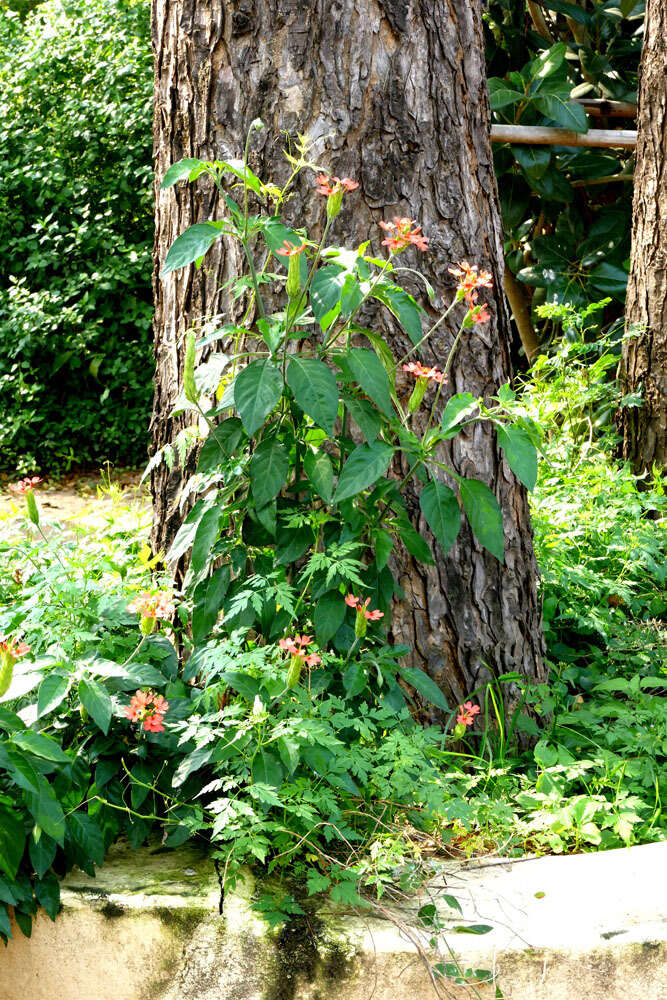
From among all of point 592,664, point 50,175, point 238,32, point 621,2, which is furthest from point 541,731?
point 50,175

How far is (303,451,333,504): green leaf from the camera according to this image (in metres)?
2.11

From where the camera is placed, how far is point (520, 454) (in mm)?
2061

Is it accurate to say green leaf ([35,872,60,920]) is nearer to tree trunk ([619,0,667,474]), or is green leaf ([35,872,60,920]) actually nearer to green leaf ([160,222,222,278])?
green leaf ([160,222,222,278])

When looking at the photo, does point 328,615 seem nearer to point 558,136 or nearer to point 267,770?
point 267,770

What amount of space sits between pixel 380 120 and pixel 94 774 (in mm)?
1659

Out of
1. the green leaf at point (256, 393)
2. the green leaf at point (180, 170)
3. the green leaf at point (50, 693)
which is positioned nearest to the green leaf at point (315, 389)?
the green leaf at point (256, 393)

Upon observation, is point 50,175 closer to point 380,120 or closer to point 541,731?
point 380,120

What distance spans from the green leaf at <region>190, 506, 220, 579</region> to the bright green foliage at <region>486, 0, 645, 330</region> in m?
3.64

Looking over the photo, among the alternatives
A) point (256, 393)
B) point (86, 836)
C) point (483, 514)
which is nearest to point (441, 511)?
point (483, 514)

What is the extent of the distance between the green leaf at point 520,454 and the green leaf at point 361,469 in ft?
0.79

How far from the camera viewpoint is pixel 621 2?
5.53 m

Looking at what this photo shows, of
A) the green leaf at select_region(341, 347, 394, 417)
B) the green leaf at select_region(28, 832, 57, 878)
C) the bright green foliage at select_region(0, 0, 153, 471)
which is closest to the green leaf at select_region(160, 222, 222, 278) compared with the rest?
the green leaf at select_region(341, 347, 394, 417)

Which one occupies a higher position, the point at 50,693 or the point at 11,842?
the point at 50,693

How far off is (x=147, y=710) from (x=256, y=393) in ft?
2.19
